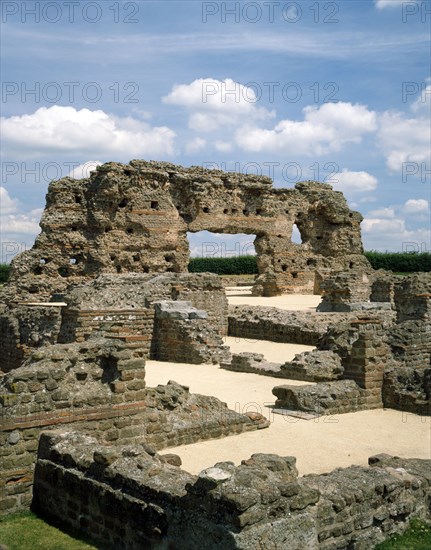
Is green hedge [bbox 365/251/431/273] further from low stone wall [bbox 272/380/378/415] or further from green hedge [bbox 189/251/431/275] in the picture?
low stone wall [bbox 272/380/378/415]

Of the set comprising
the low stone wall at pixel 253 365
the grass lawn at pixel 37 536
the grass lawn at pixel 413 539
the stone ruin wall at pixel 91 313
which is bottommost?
the grass lawn at pixel 37 536

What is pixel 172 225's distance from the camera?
27438mm

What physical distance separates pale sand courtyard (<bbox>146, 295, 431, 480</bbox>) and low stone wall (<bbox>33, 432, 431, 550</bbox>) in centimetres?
138

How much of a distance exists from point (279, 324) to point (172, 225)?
10.7 metres

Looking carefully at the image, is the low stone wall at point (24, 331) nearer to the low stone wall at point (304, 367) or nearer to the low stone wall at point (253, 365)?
the low stone wall at point (253, 365)

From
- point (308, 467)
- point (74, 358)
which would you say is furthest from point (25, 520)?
point (308, 467)

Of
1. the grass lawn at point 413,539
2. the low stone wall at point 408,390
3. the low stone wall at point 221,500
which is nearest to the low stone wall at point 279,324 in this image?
the low stone wall at point 408,390

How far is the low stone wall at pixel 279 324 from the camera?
17152 mm

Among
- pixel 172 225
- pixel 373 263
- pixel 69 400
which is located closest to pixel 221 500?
pixel 69 400

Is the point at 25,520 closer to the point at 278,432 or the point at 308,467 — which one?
the point at 308,467

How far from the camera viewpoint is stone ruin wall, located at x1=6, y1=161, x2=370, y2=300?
2505 cm

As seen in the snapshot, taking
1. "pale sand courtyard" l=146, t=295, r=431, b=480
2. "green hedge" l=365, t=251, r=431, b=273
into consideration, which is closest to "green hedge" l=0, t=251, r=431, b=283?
"green hedge" l=365, t=251, r=431, b=273

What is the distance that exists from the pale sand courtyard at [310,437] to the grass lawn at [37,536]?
1.63 meters

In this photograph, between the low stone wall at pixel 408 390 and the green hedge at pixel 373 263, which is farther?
the green hedge at pixel 373 263
